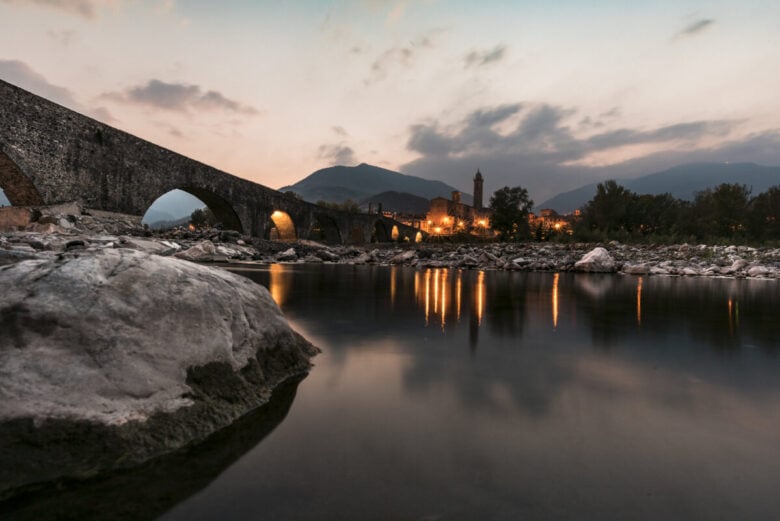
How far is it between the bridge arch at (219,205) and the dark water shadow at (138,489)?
1020 inches

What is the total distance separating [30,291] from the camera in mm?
1672

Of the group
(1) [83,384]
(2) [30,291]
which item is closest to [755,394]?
(1) [83,384]

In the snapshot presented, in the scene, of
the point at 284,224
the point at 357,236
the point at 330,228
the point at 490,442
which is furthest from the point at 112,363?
the point at 357,236

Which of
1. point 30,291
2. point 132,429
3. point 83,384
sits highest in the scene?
point 30,291

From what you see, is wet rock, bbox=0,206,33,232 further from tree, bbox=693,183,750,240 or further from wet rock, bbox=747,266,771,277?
tree, bbox=693,183,750,240

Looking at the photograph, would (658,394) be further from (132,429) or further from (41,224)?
(41,224)

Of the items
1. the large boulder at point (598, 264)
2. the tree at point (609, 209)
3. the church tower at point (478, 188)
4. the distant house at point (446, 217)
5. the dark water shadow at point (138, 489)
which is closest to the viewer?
the dark water shadow at point (138, 489)

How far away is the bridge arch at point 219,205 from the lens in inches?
990

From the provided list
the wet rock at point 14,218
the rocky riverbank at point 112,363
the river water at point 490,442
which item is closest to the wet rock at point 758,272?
the river water at point 490,442

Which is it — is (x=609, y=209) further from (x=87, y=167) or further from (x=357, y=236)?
(x=87, y=167)

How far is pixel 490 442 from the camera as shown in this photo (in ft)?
5.78

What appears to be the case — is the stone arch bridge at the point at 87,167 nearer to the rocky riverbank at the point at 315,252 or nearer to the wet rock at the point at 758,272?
the rocky riverbank at the point at 315,252

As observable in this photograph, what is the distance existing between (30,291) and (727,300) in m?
10.3

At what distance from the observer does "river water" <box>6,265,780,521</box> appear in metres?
1.29
